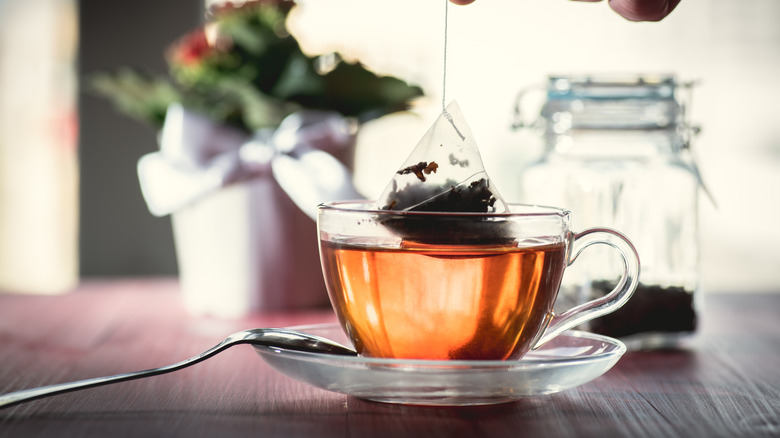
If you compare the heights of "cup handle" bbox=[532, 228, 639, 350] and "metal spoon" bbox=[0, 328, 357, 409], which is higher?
"cup handle" bbox=[532, 228, 639, 350]

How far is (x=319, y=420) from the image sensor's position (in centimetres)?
55

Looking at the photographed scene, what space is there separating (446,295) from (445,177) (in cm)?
9

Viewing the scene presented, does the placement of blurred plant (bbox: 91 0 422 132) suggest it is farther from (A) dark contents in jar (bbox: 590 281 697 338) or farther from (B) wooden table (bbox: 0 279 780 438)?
(A) dark contents in jar (bbox: 590 281 697 338)

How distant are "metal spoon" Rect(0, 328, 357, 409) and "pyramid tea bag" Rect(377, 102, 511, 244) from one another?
12 centimetres

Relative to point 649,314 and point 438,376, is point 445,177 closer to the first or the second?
point 438,376

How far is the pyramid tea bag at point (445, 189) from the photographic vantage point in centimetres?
56

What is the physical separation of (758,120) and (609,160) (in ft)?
11.6

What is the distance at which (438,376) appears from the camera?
529mm

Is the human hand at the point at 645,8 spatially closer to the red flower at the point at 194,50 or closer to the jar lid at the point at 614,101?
the jar lid at the point at 614,101

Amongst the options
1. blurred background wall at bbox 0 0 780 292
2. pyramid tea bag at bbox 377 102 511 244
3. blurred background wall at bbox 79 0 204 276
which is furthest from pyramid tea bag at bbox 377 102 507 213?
blurred background wall at bbox 79 0 204 276

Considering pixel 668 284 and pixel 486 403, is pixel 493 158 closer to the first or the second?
pixel 668 284

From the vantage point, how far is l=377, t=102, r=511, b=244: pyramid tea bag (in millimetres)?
559

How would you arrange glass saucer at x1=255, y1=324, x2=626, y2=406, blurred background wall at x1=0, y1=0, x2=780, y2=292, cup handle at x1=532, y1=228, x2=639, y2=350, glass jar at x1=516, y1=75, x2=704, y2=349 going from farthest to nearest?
blurred background wall at x1=0, y1=0, x2=780, y2=292 → glass jar at x1=516, y1=75, x2=704, y2=349 → cup handle at x1=532, y1=228, x2=639, y2=350 → glass saucer at x1=255, y1=324, x2=626, y2=406

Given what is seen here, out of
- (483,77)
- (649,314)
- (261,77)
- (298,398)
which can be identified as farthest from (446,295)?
(483,77)
